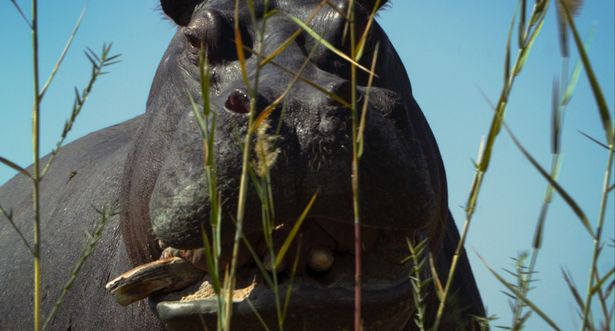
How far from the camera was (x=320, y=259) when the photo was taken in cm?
275

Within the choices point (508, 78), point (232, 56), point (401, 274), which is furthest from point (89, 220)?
point (508, 78)

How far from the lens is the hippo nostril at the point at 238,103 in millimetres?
2625

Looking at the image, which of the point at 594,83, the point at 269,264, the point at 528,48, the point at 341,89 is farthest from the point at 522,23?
the point at 269,264

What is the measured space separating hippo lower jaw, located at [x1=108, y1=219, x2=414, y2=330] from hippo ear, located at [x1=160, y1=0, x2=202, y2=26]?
141 cm

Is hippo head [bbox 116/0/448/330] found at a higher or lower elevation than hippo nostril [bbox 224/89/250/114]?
lower

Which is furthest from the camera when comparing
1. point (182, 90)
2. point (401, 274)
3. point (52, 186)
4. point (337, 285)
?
point (52, 186)

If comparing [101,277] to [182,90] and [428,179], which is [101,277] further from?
[428,179]

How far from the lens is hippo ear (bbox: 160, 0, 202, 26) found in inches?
158

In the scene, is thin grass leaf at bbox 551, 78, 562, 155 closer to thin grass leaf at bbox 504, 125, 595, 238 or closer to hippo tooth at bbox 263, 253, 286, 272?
thin grass leaf at bbox 504, 125, 595, 238

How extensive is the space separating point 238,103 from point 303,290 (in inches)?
23.4

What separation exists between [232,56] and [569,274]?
214cm

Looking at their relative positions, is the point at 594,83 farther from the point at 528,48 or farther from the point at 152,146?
the point at 152,146

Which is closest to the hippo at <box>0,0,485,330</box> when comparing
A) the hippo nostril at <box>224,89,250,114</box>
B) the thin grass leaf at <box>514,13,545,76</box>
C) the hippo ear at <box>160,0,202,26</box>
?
the hippo nostril at <box>224,89,250,114</box>

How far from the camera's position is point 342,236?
2775 millimetres
